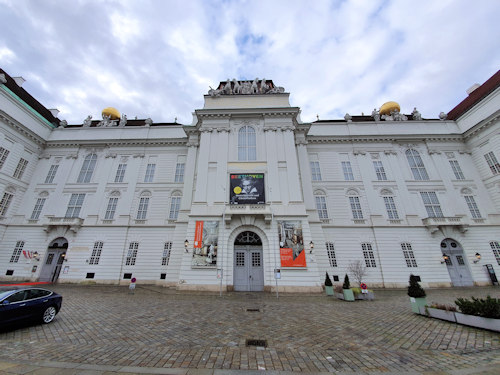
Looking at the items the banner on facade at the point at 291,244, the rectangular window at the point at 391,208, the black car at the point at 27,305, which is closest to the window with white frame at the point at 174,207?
the banner on facade at the point at 291,244

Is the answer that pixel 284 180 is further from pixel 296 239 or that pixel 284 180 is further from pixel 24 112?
pixel 24 112

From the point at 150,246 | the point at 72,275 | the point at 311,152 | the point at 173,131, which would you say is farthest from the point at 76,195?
the point at 311,152

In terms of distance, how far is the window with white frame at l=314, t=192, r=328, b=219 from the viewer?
2243 cm

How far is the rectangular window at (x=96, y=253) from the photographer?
829 inches

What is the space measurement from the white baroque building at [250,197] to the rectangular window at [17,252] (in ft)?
0.35

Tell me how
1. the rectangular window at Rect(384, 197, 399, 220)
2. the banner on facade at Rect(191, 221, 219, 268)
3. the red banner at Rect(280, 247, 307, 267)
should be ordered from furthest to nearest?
the rectangular window at Rect(384, 197, 399, 220) < the banner on facade at Rect(191, 221, 219, 268) < the red banner at Rect(280, 247, 307, 267)

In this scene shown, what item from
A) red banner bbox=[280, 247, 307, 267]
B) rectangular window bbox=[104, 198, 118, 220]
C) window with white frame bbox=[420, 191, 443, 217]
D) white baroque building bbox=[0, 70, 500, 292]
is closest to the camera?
red banner bbox=[280, 247, 307, 267]

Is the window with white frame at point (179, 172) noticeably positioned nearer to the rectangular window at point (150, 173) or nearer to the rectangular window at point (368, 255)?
the rectangular window at point (150, 173)

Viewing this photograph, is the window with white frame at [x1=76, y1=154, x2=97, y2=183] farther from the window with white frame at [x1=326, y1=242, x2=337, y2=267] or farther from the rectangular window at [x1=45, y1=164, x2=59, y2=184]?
the window with white frame at [x1=326, y1=242, x2=337, y2=267]

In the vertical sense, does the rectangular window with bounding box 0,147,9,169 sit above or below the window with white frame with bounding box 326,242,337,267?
above

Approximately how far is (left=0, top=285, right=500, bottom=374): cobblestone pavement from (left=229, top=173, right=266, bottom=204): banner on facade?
10.9 meters

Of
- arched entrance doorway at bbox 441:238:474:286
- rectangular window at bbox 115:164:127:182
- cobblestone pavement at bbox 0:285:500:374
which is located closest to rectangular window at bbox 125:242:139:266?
rectangular window at bbox 115:164:127:182

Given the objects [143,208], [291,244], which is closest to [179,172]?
[143,208]

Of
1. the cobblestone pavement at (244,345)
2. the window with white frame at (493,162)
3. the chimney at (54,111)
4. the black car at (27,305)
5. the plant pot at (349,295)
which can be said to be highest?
the chimney at (54,111)
